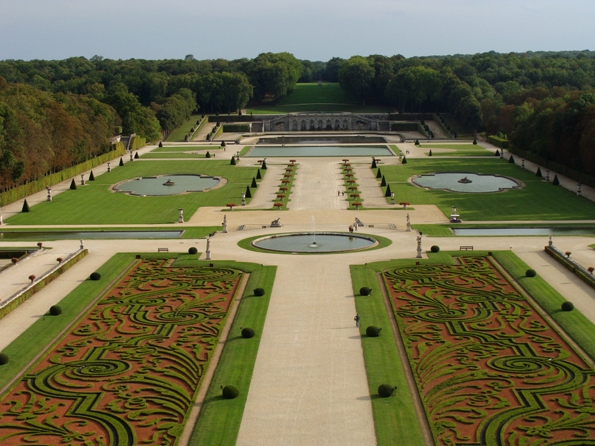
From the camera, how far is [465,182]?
8425 cm

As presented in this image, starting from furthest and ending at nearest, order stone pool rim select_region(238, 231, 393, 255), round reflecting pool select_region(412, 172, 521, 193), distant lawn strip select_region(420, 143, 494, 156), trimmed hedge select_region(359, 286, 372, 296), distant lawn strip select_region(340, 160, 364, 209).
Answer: distant lawn strip select_region(420, 143, 494, 156) < round reflecting pool select_region(412, 172, 521, 193) < distant lawn strip select_region(340, 160, 364, 209) < stone pool rim select_region(238, 231, 393, 255) < trimmed hedge select_region(359, 286, 372, 296)

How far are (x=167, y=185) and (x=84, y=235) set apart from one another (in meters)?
25.5

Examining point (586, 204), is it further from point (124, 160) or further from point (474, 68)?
point (474, 68)

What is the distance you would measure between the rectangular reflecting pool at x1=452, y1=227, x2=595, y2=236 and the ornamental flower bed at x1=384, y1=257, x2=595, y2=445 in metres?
14.9

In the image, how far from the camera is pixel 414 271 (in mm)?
46844

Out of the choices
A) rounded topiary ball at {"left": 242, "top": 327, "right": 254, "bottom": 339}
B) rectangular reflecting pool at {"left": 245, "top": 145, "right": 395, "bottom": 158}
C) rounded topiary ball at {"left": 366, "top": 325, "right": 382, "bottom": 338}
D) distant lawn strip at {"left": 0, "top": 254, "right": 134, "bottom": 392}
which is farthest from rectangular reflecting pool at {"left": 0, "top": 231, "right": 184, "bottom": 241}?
rectangular reflecting pool at {"left": 245, "top": 145, "right": 395, "bottom": 158}

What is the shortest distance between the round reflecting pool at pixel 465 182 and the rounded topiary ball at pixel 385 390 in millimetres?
51937

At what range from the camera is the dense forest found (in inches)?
3297

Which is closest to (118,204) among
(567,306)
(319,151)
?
(567,306)

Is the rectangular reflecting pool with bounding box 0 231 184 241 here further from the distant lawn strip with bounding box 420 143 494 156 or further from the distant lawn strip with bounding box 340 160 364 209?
the distant lawn strip with bounding box 420 143 494 156

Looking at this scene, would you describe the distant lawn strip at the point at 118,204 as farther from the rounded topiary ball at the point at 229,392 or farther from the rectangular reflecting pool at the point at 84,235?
the rounded topiary ball at the point at 229,392

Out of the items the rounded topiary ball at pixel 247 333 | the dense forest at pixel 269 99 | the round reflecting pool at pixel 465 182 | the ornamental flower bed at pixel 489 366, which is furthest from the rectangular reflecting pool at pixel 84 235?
the round reflecting pool at pixel 465 182

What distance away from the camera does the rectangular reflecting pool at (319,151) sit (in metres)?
114

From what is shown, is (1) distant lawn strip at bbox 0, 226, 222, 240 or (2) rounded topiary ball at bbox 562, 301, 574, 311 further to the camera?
(1) distant lawn strip at bbox 0, 226, 222, 240
